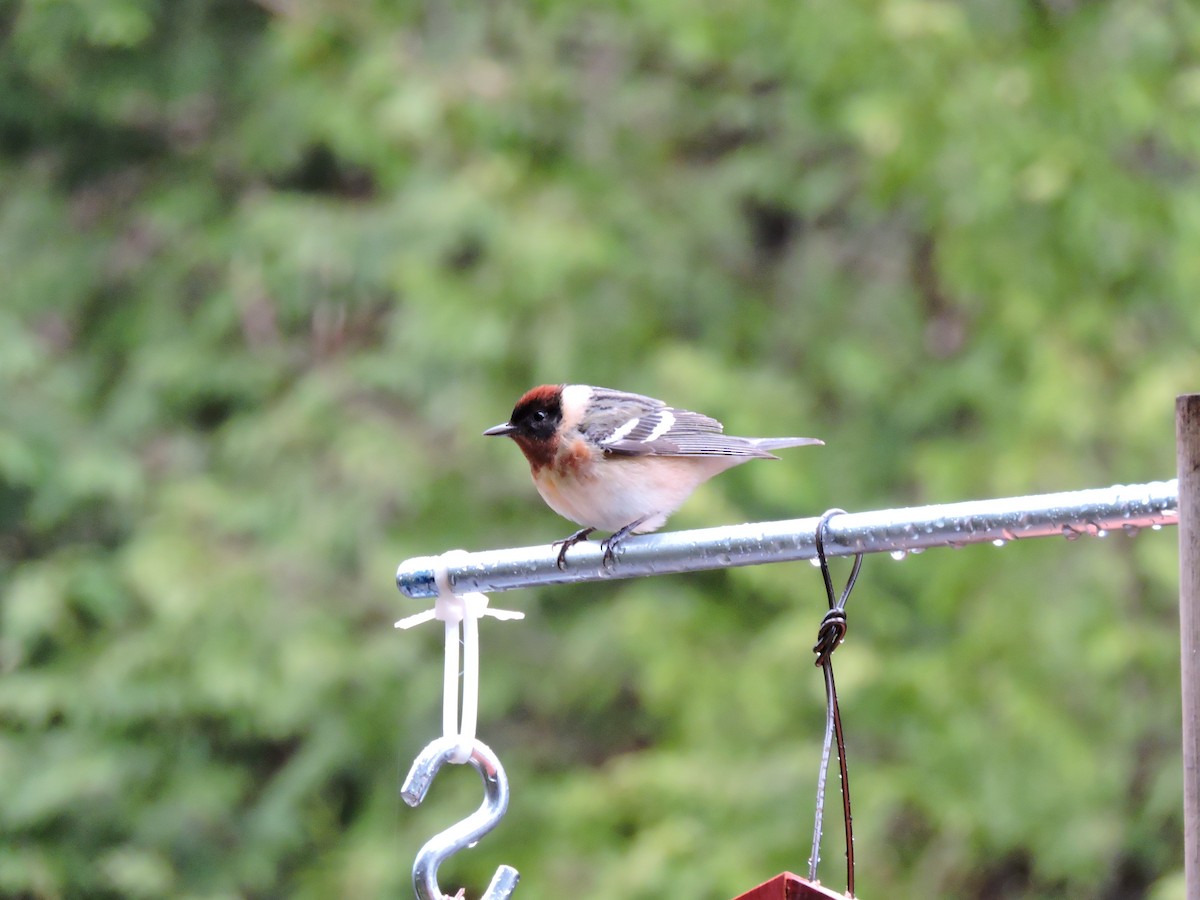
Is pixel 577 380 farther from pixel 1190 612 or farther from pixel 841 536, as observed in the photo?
pixel 1190 612

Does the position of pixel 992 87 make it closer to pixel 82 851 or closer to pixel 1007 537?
pixel 1007 537

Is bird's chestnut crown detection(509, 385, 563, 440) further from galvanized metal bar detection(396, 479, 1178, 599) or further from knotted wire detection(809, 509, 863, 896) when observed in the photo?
knotted wire detection(809, 509, 863, 896)

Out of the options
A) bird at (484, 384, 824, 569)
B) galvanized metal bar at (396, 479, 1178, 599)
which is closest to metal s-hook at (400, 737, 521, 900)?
galvanized metal bar at (396, 479, 1178, 599)

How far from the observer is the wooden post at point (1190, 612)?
1.28 meters

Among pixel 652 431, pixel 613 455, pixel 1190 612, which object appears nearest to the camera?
pixel 1190 612

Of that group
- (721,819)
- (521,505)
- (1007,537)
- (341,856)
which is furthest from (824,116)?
(1007,537)

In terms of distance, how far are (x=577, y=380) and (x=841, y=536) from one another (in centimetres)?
461

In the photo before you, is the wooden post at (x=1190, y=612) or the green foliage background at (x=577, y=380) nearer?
the wooden post at (x=1190, y=612)

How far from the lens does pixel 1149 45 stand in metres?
5.17

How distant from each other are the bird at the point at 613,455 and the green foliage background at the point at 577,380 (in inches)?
83.7

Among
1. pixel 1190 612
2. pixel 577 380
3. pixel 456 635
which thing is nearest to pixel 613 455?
pixel 456 635

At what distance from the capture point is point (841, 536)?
5.10ft

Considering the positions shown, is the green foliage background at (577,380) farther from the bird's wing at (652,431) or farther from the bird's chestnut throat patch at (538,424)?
the bird's chestnut throat patch at (538,424)

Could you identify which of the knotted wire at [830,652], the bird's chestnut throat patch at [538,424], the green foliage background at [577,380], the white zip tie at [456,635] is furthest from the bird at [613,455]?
the green foliage background at [577,380]
